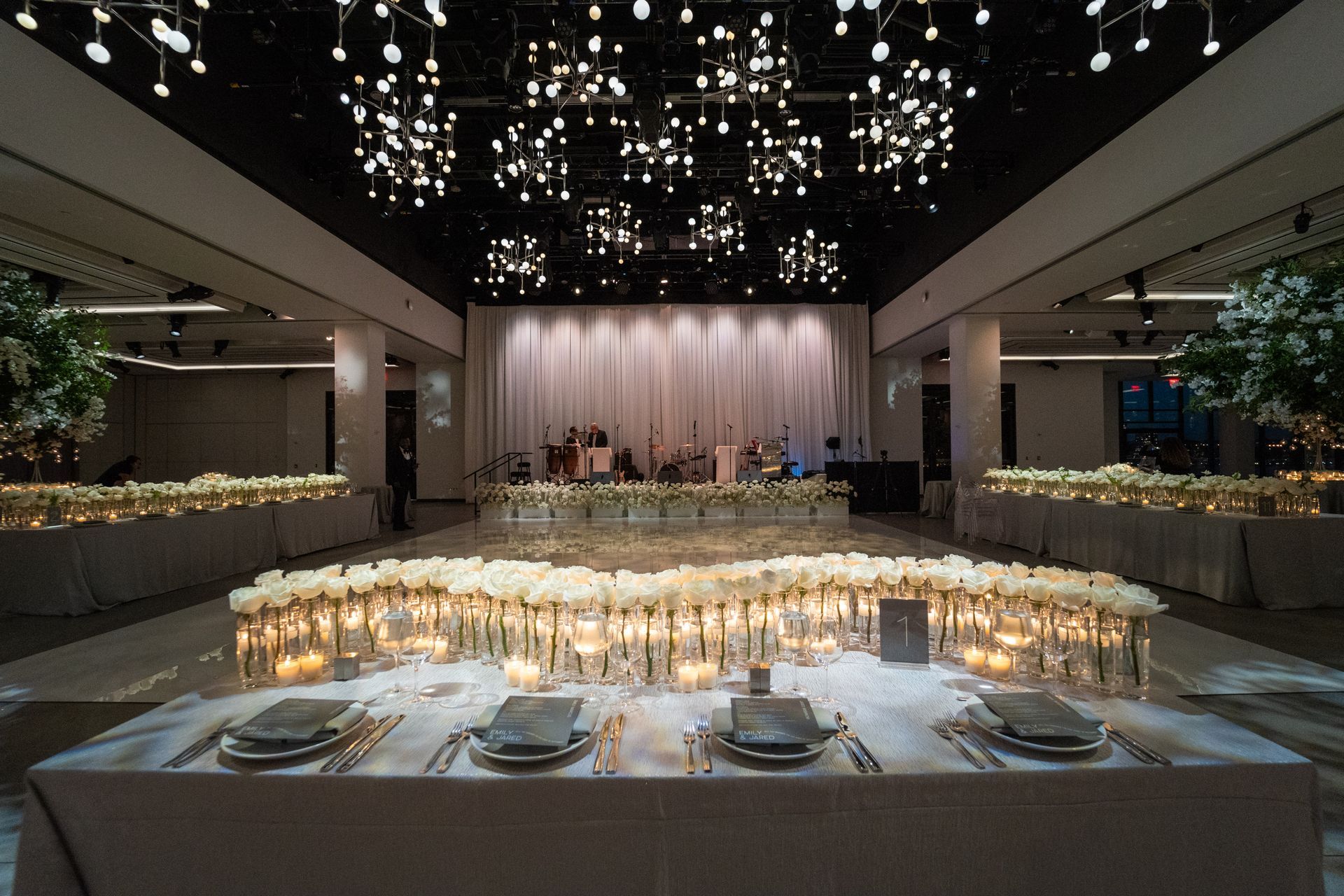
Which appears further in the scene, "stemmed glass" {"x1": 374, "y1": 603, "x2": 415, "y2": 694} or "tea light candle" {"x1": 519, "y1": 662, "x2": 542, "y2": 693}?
"stemmed glass" {"x1": 374, "y1": 603, "x2": 415, "y2": 694}

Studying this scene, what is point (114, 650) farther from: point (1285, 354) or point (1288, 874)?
point (1285, 354)

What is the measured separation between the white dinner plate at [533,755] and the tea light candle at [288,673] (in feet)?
2.28

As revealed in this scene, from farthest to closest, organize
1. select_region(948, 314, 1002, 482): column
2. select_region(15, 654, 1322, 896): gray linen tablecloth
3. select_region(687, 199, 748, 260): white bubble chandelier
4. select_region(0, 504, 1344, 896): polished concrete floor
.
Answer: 1. select_region(948, 314, 1002, 482): column
2. select_region(687, 199, 748, 260): white bubble chandelier
3. select_region(0, 504, 1344, 896): polished concrete floor
4. select_region(15, 654, 1322, 896): gray linen tablecloth

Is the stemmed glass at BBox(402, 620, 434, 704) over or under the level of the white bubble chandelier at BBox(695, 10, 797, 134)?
under

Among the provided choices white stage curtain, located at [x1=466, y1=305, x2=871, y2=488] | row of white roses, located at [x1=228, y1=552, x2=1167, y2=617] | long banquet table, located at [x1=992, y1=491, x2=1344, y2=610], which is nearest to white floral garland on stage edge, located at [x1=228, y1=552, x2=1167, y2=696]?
row of white roses, located at [x1=228, y1=552, x2=1167, y2=617]

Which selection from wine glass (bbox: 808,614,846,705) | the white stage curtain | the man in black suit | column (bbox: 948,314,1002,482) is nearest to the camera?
wine glass (bbox: 808,614,846,705)

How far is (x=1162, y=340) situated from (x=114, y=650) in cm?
1761

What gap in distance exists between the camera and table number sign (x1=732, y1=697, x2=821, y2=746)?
3.87ft

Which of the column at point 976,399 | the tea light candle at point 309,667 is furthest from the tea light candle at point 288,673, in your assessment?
the column at point 976,399

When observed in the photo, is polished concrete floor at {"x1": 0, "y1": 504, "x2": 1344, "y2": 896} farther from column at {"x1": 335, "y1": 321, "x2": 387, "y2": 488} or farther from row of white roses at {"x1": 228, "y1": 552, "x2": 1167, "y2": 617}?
column at {"x1": 335, "y1": 321, "x2": 387, "y2": 488}

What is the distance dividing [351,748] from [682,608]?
800 millimetres

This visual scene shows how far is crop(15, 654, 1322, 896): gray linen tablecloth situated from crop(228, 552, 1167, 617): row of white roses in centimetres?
49

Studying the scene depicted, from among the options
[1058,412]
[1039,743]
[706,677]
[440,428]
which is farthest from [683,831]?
[1058,412]

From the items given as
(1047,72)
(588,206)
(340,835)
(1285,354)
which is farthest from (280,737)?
(588,206)
